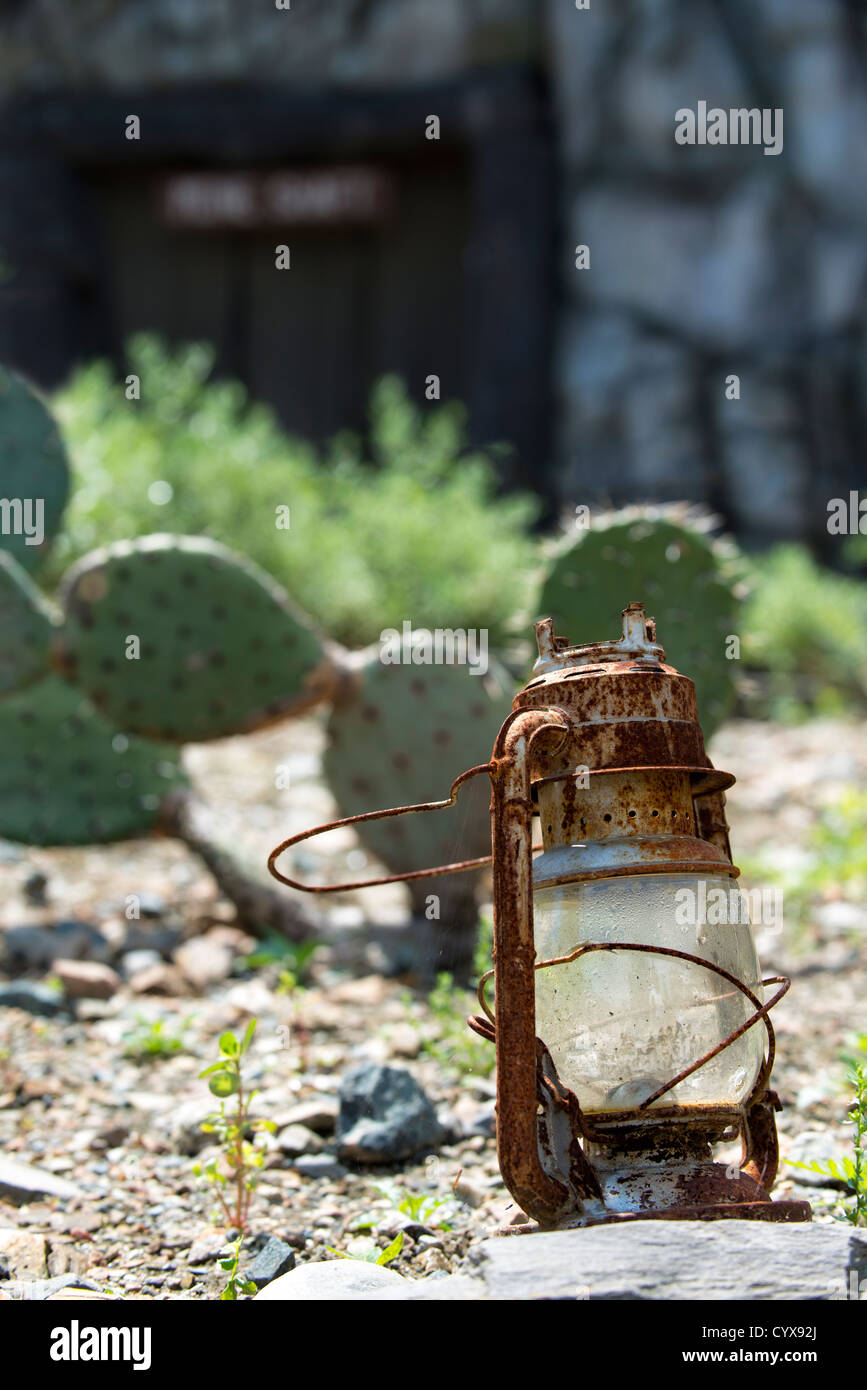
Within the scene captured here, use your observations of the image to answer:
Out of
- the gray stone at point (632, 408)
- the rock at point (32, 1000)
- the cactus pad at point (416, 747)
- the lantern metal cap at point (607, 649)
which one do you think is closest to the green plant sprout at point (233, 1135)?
the lantern metal cap at point (607, 649)

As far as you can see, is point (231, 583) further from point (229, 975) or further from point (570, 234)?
point (570, 234)

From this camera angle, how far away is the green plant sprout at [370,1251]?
1.40 meters

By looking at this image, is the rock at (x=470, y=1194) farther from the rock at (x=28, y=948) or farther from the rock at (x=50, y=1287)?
the rock at (x=28, y=948)

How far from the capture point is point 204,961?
2670mm

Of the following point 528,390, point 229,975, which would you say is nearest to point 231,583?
point 229,975

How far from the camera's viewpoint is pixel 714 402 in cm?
691

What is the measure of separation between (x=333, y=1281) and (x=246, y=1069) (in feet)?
2.69

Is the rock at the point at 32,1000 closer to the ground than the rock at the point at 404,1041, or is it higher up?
higher up

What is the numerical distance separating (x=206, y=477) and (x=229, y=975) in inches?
118

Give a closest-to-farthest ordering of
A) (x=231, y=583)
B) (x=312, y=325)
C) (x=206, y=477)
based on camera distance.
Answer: (x=231, y=583), (x=206, y=477), (x=312, y=325)

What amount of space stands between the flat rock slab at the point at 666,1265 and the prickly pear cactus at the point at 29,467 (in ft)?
8.45

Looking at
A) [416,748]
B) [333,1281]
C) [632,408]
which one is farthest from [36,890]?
[632,408]

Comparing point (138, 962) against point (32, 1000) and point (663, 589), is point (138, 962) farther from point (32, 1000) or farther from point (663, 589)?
point (663, 589)
